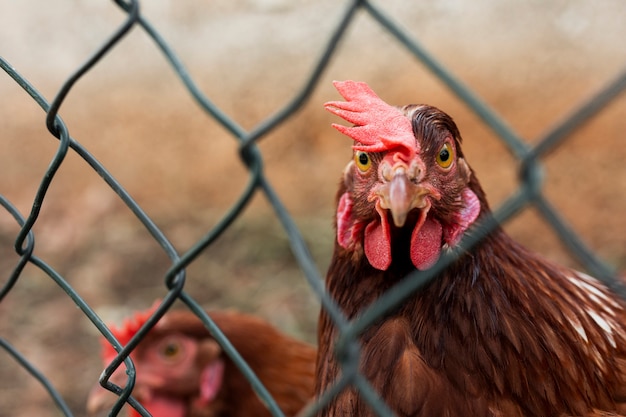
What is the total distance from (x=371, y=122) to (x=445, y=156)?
179mm

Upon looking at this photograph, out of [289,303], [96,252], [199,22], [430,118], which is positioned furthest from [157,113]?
[430,118]

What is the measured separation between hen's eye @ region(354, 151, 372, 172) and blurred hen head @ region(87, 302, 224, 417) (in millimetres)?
1339

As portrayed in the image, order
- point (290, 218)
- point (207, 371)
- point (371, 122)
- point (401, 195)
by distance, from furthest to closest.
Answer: point (207, 371) < point (371, 122) < point (401, 195) < point (290, 218)

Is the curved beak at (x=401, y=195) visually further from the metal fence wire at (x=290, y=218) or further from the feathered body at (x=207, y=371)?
the feathered body at (x=207, y=371)

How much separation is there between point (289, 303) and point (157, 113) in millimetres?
2539

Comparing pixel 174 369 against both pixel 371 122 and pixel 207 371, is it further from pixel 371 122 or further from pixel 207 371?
pixel 371 122

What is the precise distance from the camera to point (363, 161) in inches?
56.8

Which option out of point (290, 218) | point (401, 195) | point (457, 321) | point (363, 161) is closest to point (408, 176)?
point (401, 195)

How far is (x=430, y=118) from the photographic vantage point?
4.68 ft

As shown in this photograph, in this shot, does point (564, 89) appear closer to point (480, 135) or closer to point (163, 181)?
point (480, 135)

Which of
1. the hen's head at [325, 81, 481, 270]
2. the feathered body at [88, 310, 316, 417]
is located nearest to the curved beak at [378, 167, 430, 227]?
the hen's head at [325, 81, 481, 270]

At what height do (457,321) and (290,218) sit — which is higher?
(290,218)

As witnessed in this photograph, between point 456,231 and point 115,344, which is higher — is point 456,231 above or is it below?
below

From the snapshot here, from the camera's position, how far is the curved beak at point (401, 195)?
124 centimetres
